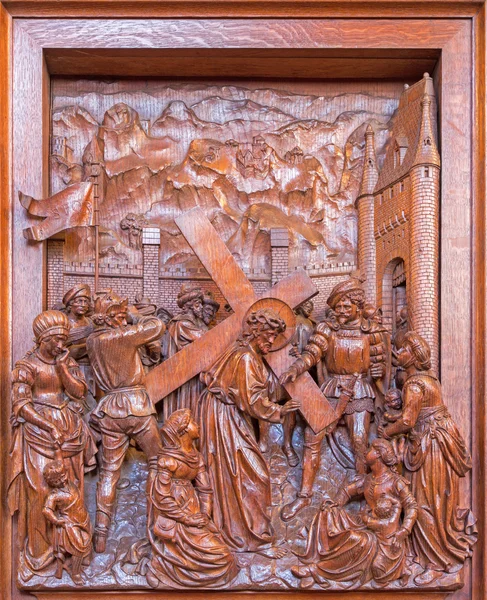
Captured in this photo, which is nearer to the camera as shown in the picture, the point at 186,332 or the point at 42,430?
the point at 42,430

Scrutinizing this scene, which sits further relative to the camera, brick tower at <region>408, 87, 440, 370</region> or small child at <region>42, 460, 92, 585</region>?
brick tower at <region>408, 87, 440, 370</region>

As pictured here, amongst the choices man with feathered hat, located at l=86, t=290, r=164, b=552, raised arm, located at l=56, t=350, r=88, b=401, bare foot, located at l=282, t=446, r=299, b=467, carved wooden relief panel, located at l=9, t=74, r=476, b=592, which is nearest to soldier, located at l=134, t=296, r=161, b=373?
carved wooden relief panel, located at l=9, t=74, r=476, b=592

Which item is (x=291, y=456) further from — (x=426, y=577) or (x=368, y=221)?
(x=368, y=221)

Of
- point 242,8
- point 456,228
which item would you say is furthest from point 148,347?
point 242,8

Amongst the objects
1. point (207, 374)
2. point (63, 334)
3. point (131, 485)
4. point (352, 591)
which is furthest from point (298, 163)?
point (352, 591)

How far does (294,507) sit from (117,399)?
99 cm

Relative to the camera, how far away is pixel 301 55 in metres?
4.48

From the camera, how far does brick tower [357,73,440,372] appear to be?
14.3 ft

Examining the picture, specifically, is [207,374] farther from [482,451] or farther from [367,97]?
[367,97]

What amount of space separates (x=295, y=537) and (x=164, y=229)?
1676 mm

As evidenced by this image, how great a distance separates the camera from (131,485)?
4277mm

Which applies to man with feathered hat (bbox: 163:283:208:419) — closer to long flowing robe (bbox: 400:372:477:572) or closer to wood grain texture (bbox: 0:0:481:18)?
long flowing robe (bbox: 400:372:477:572)

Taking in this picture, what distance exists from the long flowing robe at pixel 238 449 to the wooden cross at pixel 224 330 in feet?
0.34

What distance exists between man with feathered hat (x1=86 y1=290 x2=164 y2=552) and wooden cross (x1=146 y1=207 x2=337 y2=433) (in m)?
0.12
